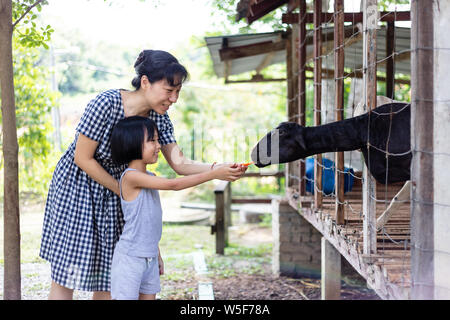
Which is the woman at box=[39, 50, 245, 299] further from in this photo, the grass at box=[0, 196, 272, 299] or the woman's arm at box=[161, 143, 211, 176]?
the grass at box=[0, 196, 272, 299]

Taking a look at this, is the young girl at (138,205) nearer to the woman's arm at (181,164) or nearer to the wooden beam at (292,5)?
the woman's arm at (181,164)

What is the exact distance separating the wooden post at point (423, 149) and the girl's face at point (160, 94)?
1.12 m

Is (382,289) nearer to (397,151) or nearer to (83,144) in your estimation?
(397,151)

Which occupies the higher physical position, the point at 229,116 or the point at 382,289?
the point at 229,116

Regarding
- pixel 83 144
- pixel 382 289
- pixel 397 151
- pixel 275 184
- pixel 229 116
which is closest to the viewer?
pixel 382 289

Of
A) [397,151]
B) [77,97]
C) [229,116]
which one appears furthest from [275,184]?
[397,151]

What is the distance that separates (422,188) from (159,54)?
135cm

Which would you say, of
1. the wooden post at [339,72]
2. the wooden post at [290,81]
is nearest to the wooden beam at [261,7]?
the wooden post at [290,81]

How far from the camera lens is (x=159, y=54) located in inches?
98.7

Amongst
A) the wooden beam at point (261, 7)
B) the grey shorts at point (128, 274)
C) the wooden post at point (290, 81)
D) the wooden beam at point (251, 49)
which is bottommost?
the grey shorts at point (128, 274)

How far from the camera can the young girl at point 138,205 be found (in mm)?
2395

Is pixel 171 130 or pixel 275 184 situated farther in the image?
pixel 275 184

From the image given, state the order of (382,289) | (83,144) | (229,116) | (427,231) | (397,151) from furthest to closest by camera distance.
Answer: (229,116) < (397,151) < (83,144) < (382,289) < (427,231)

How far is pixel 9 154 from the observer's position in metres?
2.91
